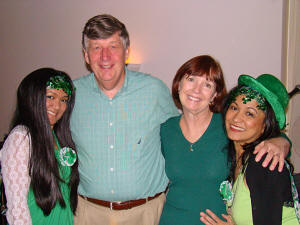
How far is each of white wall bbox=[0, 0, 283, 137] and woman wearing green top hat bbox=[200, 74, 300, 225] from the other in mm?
1744

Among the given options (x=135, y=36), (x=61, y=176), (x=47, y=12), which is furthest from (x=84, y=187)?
(x=47, y=12)

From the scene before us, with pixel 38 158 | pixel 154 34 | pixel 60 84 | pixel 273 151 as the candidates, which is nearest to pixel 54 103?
pixel 60 84

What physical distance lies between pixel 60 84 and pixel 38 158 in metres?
0.52

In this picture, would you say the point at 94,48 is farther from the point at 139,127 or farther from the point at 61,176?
the point at 61,176

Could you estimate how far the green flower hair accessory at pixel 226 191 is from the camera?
1712mm

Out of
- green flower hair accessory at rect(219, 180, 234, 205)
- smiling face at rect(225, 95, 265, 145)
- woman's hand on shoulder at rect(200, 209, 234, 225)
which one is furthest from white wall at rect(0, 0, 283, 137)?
woman's hand on shoulder at rect(200, 209, 234, 225)

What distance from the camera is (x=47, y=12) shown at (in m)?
4.11

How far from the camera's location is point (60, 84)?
181 cm

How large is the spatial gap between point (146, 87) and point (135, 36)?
180 cm

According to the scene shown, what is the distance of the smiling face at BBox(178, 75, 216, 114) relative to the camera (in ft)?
5.97

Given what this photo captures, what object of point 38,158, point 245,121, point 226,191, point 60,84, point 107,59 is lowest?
point 226,191

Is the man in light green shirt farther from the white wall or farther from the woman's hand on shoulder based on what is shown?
the white wall

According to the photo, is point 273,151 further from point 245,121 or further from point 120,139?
point 120,139

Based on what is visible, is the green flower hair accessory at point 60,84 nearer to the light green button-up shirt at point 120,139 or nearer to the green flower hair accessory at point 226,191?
the light green button-up shirt at point 120,139
